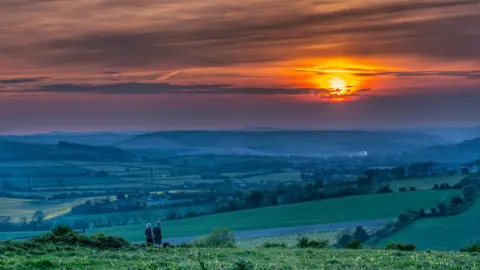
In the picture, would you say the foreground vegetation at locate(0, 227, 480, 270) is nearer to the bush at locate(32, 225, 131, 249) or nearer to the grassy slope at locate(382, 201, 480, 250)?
the bush at locate(32, 225, 131, 249)

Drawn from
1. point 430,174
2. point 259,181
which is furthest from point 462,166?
point 259,181

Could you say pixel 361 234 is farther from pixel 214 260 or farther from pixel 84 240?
pixel 214 260

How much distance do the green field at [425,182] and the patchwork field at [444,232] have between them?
23704 mm

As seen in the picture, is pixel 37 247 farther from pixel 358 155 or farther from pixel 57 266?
pixel 358 155

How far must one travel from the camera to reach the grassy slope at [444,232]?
80000 mm

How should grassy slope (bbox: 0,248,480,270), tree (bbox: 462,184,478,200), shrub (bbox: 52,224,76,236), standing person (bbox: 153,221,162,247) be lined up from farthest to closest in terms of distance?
1. tree (bbox: 462,184,478,200)
2. shrub (bbox: 52,224,76,236)
3. standing person (bbox: 153,221,162,247)
4. grassy slope (bbox: 0,248,480,270)

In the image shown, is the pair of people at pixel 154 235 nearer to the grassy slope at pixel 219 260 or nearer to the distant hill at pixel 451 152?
the grassy slope at pixel 219 260

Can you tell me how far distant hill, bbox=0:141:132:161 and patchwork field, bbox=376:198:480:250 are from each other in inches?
4533

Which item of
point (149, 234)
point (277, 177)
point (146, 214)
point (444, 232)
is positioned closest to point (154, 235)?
point (149, 234)

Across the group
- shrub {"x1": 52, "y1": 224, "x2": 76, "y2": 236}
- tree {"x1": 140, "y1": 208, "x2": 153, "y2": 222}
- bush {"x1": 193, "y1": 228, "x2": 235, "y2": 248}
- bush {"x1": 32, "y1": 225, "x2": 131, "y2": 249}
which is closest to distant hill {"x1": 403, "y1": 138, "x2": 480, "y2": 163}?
tree {"x1": 140, "y1": 208, "x2": 153, "y2": 222}

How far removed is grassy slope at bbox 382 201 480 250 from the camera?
8000 centimetres

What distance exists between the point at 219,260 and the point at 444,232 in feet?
204

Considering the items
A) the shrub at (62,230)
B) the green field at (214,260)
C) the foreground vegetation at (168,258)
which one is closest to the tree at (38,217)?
the shrub at (62,230)

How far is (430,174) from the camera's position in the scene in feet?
440
